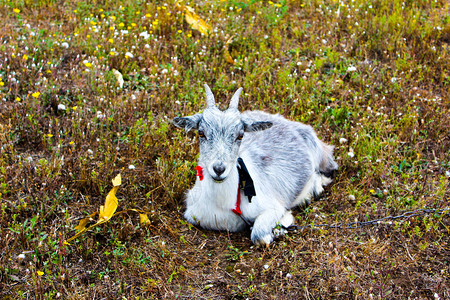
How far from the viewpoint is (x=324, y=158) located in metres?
6.12

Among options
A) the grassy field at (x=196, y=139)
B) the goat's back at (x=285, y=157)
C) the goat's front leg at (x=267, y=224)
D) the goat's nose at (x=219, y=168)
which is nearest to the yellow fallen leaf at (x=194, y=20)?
the grassy field at (x=196, y=139)

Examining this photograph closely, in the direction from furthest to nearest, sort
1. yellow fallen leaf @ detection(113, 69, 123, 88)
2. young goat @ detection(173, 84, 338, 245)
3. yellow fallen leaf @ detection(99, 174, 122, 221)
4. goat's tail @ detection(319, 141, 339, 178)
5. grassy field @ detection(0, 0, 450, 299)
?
yellow fallen leaf @ detection(113, 69, 123, 88), goat's tail @ detection(319, 141, 339, 178), yellow fallen leaf @ detection(99, 174, 122, 221), young goat @ detection(173, 84, 338, 245), grassy field @ detection(0, 0, 450, 299)

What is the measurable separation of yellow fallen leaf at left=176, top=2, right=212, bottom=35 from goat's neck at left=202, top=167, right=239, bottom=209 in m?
3.87

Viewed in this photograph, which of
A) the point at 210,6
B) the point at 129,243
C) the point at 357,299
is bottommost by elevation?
the point at 129,243

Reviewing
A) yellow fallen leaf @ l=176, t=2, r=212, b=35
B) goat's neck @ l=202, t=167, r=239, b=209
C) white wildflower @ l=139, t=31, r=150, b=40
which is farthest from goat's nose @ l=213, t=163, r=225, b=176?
yellow fallen leaf @ l=176, t=2, r=212, b=35

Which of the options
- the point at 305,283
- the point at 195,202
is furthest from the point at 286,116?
the point at 305,283

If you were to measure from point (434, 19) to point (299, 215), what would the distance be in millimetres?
5146

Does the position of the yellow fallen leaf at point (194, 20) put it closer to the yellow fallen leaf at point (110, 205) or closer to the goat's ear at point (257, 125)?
the goat's ear at point (257, 125)

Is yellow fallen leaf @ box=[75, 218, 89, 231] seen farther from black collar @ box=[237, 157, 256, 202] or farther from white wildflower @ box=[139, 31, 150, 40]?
white wildflower @ box=[139, 31, 150, 40]

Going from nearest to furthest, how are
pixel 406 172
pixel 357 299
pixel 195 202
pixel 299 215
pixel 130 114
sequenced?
pixel 357 299
pixel 195 202
pixel 299 215
pixel 406 172
pixel 130 114

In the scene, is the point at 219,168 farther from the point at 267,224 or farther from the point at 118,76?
the point at 118,76

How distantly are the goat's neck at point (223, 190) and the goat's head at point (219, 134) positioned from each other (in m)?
0.15

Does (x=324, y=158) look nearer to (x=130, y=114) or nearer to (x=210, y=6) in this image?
(x=130, y=114)

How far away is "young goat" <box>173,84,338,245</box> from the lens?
4.59 m
